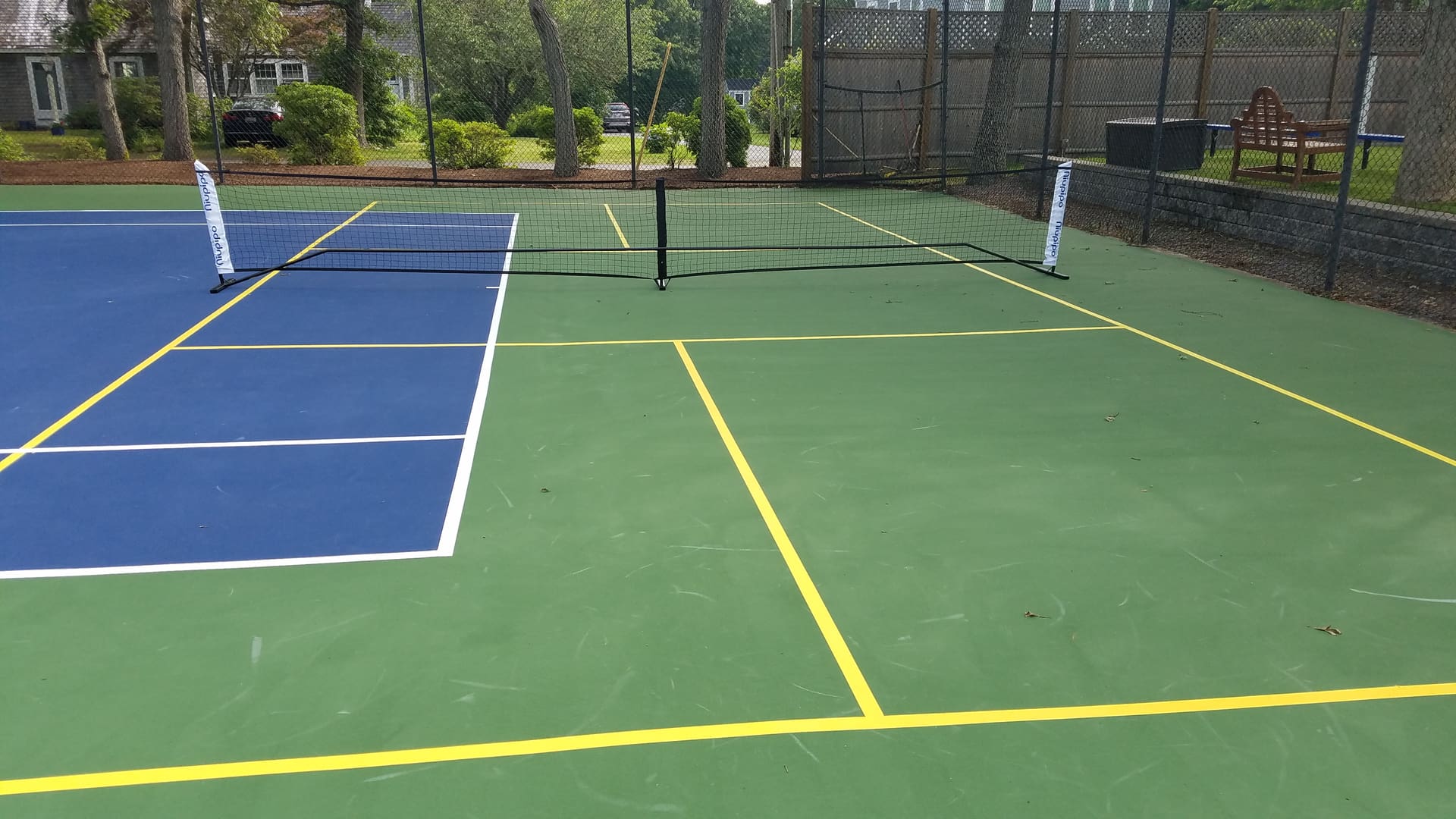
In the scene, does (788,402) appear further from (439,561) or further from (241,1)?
(241,1)

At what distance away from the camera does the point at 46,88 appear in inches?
1389

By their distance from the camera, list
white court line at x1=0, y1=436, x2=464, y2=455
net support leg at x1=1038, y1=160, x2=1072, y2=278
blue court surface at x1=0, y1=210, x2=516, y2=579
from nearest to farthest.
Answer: blue court surface at x1=0, y1=210, x2=516, y2=579
white court line at x1=0, y1=436, x2=464, y2=455
net support leg at x1=1038, y1=160, x2=1072, y2=278

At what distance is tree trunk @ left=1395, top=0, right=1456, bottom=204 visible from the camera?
10.7 metres

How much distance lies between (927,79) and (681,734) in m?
17.2

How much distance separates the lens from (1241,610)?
4.07m

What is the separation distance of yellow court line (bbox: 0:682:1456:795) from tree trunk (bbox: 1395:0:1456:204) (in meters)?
9.67

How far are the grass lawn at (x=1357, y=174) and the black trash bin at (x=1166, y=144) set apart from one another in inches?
7.9

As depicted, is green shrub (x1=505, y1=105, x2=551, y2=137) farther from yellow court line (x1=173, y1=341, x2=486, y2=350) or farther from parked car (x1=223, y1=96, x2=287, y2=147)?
yellow court line (x1=173, y1=341, x2=486, y2=350)

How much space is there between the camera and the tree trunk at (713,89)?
1911 cm

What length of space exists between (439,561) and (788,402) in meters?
2.87

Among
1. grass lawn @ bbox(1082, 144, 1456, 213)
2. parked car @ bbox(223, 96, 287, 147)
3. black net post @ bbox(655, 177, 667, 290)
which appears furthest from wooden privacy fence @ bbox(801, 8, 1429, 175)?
parked car @ bbox(223, 96, 287, 147)

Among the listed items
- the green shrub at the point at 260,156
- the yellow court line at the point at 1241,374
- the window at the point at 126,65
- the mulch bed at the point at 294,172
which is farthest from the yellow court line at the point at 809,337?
the window at the point at 126,65

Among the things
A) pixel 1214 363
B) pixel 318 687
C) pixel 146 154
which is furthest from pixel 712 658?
pixel 146 154

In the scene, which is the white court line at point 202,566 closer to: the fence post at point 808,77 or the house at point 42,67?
the fence post at point 808,77
